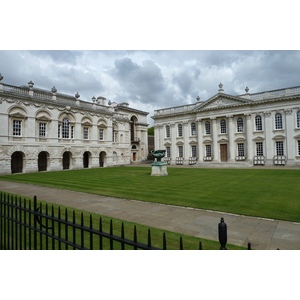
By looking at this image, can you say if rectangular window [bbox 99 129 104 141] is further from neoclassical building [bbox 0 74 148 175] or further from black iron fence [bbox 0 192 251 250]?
black iron fence [bbox 0 192 251 250]

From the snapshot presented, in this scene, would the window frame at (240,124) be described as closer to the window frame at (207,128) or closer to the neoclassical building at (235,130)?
the neoclassical building at (235,130)

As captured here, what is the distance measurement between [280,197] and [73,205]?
967 centimetres

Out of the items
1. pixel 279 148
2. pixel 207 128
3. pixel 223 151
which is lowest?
pixel 223 151

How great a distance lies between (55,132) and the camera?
34594 millimetres

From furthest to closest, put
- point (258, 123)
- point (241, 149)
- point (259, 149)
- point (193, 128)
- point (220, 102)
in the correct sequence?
point (193, 128), point (220, 102), point (241, 149), point (258, 123), point (259, 149)

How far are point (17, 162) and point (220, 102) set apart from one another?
35.2 m

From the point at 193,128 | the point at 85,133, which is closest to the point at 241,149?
the point at 193,128

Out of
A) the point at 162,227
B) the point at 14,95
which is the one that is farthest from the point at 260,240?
the point at 14,95

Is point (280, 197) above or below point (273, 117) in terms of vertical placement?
below

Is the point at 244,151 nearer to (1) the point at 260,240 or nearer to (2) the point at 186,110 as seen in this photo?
(2) the point at 186,110

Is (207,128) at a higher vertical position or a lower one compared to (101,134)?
higher

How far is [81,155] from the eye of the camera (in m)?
38.5

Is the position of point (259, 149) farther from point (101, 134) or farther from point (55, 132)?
point (55, 132)

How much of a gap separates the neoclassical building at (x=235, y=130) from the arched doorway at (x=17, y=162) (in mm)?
27676
